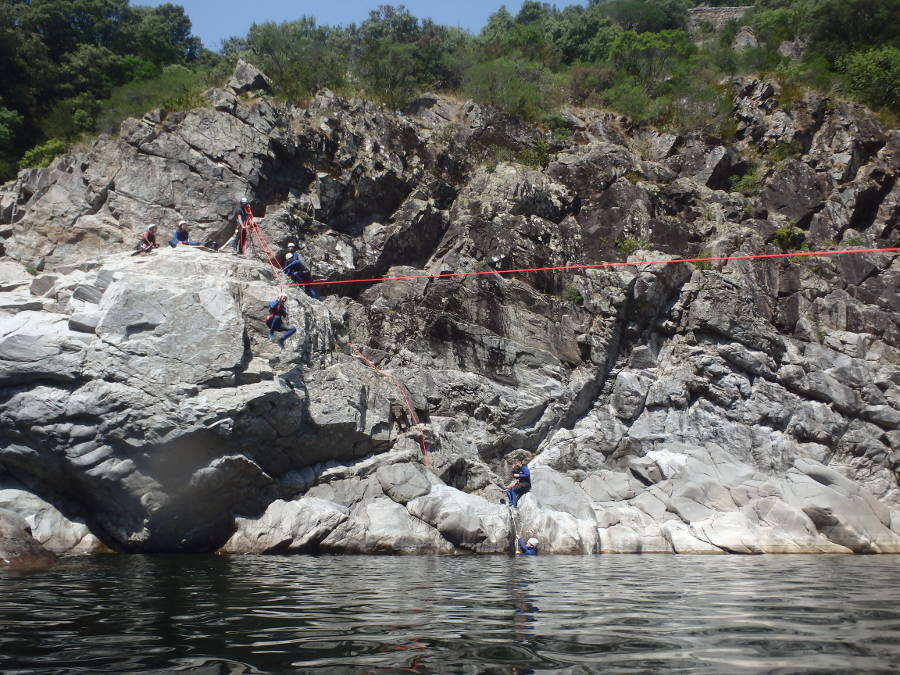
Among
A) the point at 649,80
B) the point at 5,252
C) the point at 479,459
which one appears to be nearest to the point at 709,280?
the point at 479,459

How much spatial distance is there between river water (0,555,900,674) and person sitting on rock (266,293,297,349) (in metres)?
6.65

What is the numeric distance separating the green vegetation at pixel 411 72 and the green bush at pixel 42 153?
0.28ft

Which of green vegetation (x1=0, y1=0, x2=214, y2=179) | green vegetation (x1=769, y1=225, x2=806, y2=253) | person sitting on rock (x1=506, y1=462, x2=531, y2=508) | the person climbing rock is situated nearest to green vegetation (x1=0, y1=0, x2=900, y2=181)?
green vegetation (x1=0, y1=0, x2=214, y2=179)

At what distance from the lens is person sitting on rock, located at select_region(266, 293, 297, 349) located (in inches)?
608

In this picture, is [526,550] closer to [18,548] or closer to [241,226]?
[18,548]

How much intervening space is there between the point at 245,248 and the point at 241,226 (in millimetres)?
828

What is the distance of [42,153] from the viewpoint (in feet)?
84.3

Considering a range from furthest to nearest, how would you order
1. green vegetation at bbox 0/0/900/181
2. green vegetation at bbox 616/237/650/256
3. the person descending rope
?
green vegetation at bbox 0/0/900/181
green vegetation at bbox 616/237/650/256
the person descending rope

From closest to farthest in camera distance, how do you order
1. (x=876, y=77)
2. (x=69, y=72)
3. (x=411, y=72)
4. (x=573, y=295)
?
(x=573, y=295)
(x=69, y=72)
(x=876, y=77)
(x=411, y=72)

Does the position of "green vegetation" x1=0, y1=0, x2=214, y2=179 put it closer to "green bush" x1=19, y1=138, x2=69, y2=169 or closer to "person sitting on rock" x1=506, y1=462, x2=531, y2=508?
"green bush" x1=19, y1=138, x2=69, y2=169

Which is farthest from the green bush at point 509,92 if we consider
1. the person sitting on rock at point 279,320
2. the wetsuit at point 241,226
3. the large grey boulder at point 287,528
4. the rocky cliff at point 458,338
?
the large grey boulder at point 287,528

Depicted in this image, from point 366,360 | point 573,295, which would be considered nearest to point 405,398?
point 366,360

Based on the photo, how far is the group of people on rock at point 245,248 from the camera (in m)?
15.6

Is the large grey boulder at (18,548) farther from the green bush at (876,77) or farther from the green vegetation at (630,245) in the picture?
the green bush at (876,77)
